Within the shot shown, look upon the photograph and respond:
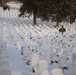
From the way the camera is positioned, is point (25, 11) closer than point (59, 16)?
No

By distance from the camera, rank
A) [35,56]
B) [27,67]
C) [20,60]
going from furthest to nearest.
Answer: [20,60] → [27,67] → [35,56]

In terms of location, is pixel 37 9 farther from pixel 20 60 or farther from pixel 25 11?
pixel 20 60

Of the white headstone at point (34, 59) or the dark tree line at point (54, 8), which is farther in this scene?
the dark tree line at point (54, 8)

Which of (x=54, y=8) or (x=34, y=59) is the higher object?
(x=34, y=59)

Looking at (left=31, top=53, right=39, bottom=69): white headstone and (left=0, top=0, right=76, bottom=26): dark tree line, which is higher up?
(left=31, top=53, right=39, bottom=69): white headstone

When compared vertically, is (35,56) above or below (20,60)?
above

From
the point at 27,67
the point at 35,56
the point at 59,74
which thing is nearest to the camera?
the point at 59,74

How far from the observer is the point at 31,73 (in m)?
6.06

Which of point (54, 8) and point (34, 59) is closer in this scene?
point (34, 59)

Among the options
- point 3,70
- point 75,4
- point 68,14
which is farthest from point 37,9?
point 3,70

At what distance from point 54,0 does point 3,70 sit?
19.0m

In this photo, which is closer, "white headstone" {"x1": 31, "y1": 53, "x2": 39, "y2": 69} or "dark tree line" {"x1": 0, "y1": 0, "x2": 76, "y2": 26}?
"white headstone" {"x1": 31, "y1": 53, "x2": 39, "y2": 69}

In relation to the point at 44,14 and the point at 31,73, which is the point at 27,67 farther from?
the point at 44,14

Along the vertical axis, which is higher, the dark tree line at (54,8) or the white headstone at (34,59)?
the white headstone at (34,59)
